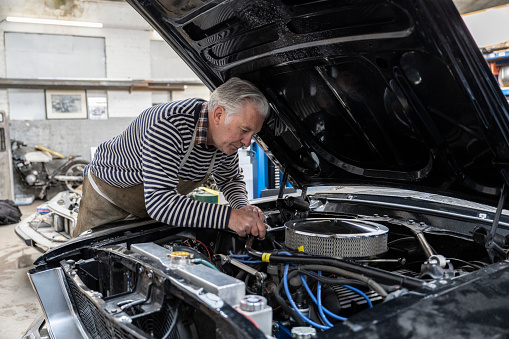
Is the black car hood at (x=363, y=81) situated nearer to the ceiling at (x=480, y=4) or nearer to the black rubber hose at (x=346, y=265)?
the black rubber hose at (x=346, y=265)

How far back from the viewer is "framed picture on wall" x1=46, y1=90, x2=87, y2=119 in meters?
8.93

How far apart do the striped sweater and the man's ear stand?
0.28 ft

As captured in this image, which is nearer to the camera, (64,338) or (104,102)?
(64,338)

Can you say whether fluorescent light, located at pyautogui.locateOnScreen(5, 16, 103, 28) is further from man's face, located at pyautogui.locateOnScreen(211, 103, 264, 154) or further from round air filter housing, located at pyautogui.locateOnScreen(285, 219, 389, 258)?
round air filter housing, located at pyautogui.locateOnScreen(285, 219, 389, 258)

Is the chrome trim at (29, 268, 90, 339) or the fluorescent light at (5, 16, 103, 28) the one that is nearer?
the chrome trim at (29, 268, 90, 339)

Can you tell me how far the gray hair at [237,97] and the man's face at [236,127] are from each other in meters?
0.02

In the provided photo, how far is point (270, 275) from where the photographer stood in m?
1.53

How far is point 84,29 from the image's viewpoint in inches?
370

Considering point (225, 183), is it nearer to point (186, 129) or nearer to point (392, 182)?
point (186, 129)

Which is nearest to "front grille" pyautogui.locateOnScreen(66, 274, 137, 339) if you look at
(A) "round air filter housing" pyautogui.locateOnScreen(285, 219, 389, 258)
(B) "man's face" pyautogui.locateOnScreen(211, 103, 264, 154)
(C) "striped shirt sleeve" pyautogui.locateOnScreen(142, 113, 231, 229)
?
(C) "striped shirt sleeve" pyautogui.locateOnScreen(142, 113, 231, 229)

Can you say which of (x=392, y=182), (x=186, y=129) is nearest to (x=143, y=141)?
(x=186, y=129)

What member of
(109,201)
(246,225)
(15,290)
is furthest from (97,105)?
(246,225)

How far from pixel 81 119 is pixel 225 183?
304 inches

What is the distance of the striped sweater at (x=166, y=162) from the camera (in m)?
1.76
